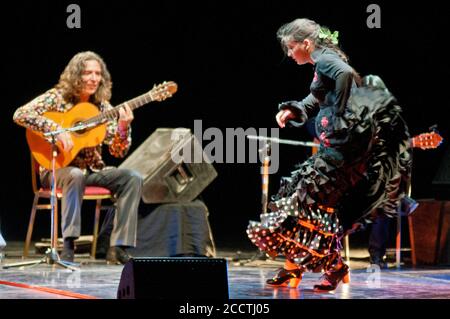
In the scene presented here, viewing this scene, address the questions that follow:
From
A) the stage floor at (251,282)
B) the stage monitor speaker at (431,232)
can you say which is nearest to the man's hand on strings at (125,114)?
the stage floor at (251,282)

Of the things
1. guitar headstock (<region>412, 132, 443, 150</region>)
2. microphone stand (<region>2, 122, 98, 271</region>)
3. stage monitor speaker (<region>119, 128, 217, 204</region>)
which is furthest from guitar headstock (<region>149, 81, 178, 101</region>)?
guitar headstock (<region>412, 132, 443, 150</region>)

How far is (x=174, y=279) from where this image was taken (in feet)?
9.50

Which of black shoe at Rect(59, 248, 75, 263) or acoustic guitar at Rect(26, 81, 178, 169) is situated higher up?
acoustic guitar at Rect(26, 81, 178, 169)

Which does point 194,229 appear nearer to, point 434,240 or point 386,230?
point 386,230

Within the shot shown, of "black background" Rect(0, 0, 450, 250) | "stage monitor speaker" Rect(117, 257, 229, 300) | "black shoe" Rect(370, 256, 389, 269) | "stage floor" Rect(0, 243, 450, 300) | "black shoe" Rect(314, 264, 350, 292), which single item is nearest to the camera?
"stage monitor speaker" Rect(117, 257, 229, 300)

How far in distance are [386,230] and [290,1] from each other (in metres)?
2.45

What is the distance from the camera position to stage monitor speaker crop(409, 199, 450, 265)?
579cm

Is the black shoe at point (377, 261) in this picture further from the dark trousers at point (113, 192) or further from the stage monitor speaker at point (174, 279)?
the stage monitor speaker at point (174, 279)

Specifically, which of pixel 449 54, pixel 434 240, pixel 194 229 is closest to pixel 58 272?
pixel 194 229

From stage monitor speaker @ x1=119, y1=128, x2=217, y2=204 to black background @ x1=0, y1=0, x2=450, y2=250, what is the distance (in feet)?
4.38

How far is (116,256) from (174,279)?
2.53 meters

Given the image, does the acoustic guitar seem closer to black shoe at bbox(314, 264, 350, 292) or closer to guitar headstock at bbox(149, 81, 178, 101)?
guitar headstock at bbox(149, 81, 178, 101)

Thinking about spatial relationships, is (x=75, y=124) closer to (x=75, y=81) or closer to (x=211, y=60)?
(x=75, y=81)

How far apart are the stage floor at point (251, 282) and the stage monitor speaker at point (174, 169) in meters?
0.64
